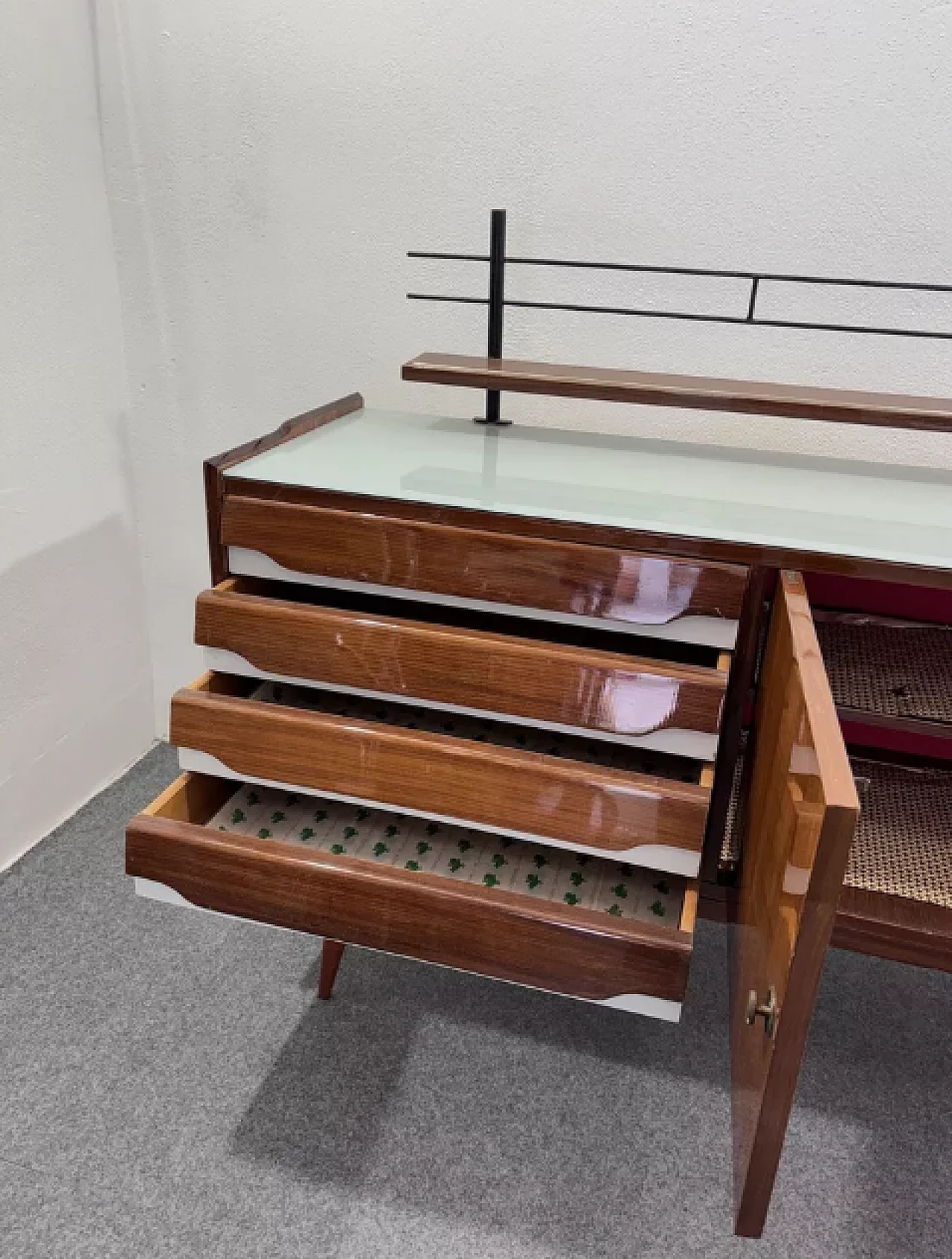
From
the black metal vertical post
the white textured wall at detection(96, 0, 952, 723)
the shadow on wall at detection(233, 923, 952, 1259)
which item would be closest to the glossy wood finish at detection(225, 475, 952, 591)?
A: the black metal vertical post

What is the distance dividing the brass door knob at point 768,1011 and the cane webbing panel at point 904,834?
0.88ft

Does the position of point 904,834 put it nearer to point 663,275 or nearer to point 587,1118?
point 587,1118

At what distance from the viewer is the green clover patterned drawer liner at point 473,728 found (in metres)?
1.02

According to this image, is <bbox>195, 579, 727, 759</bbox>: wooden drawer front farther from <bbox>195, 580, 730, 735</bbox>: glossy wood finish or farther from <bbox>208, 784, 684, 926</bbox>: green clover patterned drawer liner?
<bbox>208, 784, 684, 926</bbox>: green clover patterned drawer liner

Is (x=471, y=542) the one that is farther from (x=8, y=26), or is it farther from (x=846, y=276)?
(x=8, y=26)

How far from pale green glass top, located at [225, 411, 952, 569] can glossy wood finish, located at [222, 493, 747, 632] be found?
0.11 ft

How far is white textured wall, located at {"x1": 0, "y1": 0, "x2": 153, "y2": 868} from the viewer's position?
4.54 ft

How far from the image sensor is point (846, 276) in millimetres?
1246

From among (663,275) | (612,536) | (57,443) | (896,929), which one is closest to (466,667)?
(612,536)

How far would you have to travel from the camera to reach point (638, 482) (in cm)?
105

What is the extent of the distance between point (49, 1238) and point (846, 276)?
143cm

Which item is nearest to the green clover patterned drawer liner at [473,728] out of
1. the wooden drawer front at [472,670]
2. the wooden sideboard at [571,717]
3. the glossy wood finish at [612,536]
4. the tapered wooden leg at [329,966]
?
the wooden sideboard at [571,717]

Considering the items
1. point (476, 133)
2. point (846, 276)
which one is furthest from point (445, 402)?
point (846, 276)

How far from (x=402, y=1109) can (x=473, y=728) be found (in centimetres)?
47
